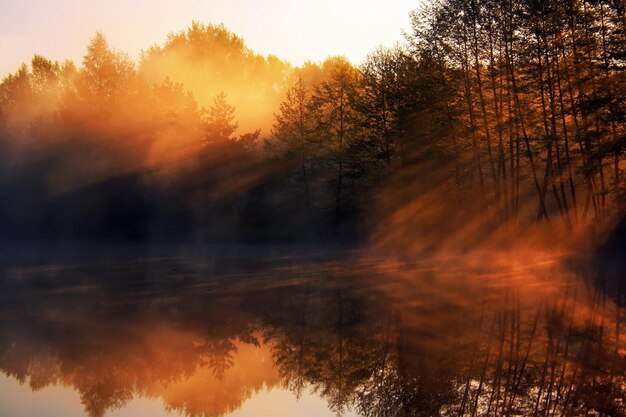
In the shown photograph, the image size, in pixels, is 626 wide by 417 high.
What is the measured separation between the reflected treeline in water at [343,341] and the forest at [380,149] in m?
13.6

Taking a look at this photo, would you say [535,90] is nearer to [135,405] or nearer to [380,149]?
[380,149]

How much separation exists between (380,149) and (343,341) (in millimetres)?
38961

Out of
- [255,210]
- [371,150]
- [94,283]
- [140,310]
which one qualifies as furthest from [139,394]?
[255,210]

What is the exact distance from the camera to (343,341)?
13.4m

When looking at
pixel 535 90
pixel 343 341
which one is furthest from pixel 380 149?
pixel 343 341

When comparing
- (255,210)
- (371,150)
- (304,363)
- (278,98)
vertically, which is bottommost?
(304,363)

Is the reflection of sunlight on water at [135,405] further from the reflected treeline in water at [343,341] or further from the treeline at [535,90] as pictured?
the treeline at [535,90]

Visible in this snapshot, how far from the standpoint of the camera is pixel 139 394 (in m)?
9.96

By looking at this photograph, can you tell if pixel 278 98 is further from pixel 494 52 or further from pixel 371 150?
pixel 494 52

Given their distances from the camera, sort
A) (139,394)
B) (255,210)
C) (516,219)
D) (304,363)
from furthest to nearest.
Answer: (255,210) < (516,219) < (304,363) < (139,394)

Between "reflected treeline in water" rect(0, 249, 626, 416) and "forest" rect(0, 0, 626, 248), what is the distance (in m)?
Answer: 13.6

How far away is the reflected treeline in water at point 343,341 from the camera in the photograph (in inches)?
372

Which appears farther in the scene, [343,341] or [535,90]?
[535,90]

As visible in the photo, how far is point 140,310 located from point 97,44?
2749 inches
